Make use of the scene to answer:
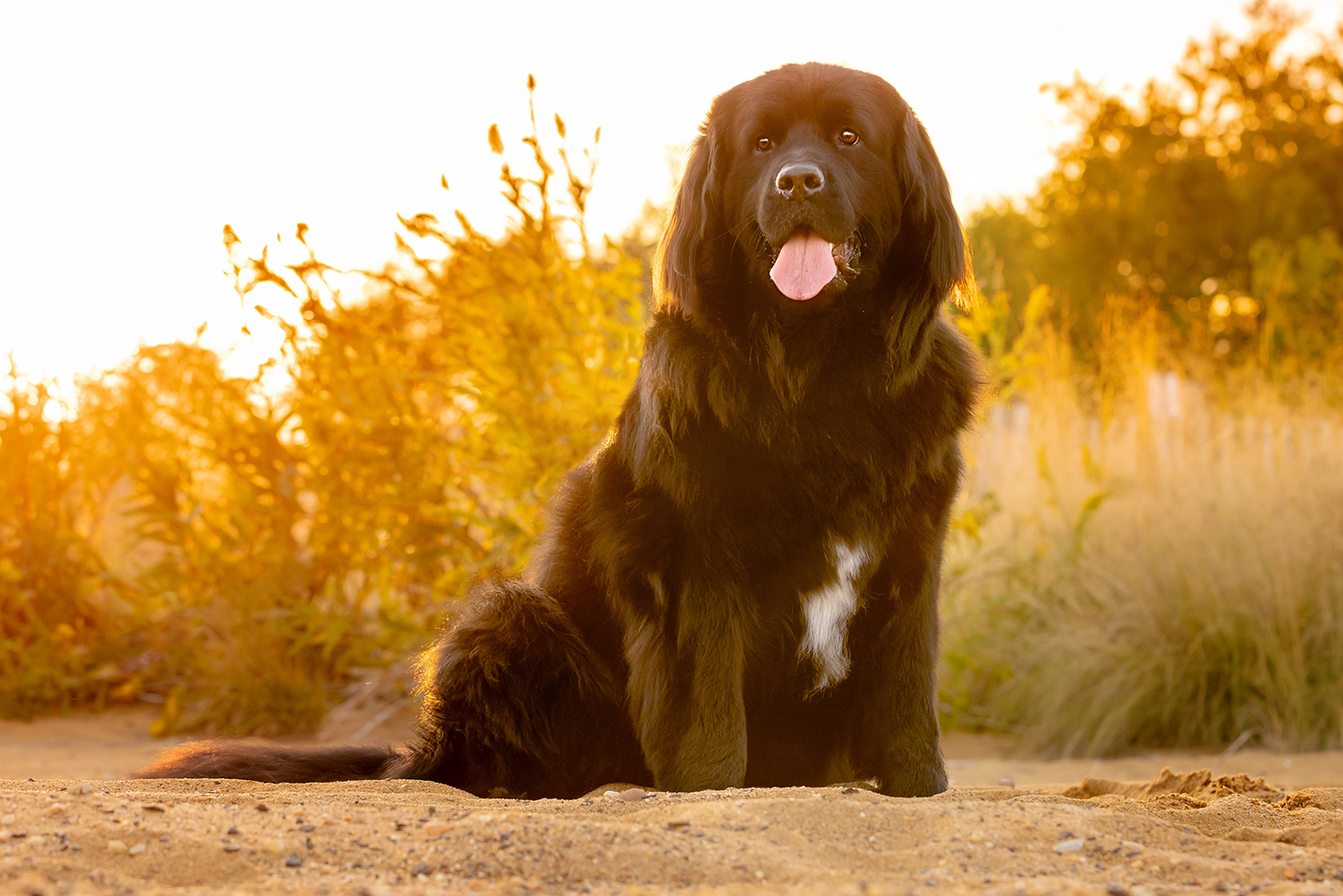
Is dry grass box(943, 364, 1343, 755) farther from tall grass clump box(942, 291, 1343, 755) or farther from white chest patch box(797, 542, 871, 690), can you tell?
white chest patch box(797, 542, 871, 690)

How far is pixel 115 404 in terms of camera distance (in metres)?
6.69

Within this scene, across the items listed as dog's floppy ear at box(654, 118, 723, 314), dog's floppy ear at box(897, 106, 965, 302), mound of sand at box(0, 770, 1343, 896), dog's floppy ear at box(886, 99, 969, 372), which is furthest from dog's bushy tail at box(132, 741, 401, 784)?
dog's floppy ear at box(897, 106, 965, 302)

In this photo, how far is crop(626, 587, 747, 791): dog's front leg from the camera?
284 cm

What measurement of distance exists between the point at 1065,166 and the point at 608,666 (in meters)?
26.5

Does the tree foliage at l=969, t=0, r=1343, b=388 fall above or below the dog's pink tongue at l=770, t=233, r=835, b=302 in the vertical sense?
above

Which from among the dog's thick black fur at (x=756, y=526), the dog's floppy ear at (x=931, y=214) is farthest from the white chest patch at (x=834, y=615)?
the dog's floppy ear at (x=931, y=214)

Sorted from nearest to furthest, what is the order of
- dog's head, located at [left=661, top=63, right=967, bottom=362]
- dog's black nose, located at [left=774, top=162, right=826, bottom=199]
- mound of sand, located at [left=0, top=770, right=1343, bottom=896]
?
1. mound of sand, located at [left=0, top=770, right=1343, bottom=896]
2. dog's black nose, located at [left=774, top=162, right=826, bottom=199]
3. dog's head, located at [left=661, top=63, right=967, bottom=362]

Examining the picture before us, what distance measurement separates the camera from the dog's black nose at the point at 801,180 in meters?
2.81

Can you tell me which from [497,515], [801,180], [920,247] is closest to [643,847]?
[801,180]

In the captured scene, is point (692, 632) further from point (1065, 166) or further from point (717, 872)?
point (1065, 166)

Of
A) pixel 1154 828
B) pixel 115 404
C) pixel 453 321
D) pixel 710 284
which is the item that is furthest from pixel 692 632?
pixel 115 404

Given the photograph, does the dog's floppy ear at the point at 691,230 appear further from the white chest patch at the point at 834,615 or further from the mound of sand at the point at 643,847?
the mound of sand at the point at 643,847

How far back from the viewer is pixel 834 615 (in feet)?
9.62

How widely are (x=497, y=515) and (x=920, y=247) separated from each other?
2.98 metres
